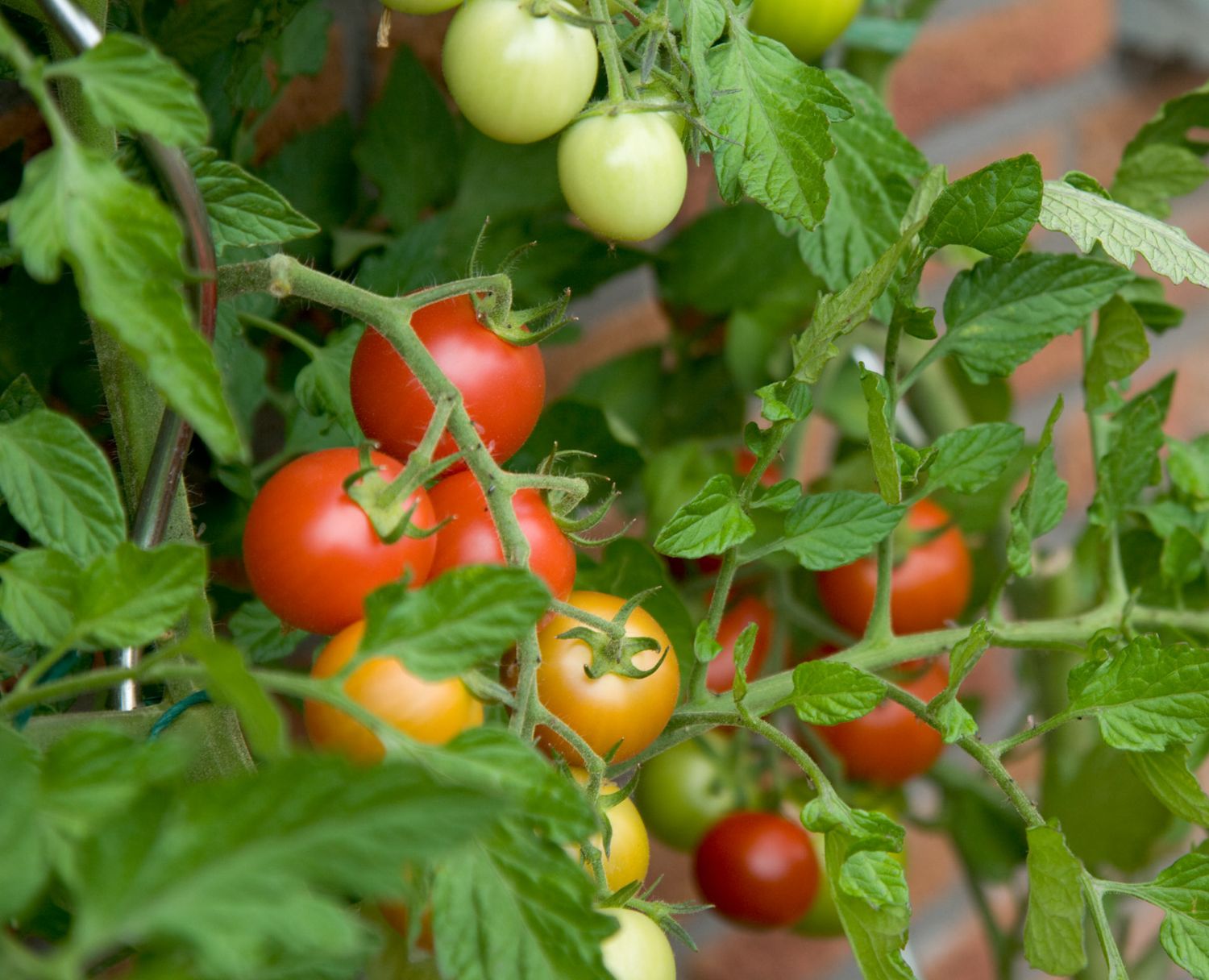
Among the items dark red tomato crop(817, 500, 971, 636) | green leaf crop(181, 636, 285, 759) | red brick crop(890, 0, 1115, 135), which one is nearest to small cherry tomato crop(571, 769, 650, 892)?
green leaf crop(181, 636, 285, 759)

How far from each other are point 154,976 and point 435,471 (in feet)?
0.44

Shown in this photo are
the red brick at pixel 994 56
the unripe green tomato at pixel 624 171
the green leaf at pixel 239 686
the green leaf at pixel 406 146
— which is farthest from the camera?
the red brick at pixel 994 56

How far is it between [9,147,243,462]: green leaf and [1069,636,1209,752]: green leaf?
233 mm

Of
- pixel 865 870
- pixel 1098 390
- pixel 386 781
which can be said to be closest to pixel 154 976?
pixel 386 781

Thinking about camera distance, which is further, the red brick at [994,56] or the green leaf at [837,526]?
the red brick at [994,56]

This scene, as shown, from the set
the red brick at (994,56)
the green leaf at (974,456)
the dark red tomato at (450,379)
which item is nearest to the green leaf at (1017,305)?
the green leaf at (974,456)

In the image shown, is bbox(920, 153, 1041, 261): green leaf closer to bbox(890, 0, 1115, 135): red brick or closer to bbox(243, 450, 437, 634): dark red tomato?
bbox(243, 450, 437, 634): dark red tomato

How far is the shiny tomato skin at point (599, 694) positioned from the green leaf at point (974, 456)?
3.9 inches

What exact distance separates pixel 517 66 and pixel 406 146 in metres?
0.20

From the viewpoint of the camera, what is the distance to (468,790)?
16 cm

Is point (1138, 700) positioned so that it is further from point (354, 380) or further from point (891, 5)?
point (891, 5)

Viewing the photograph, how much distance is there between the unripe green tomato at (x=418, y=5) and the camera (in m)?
0.30

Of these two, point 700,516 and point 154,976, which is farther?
point 700,516

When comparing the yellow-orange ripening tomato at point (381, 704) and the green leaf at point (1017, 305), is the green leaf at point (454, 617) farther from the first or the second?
the green leaf at point (1017, 305)
